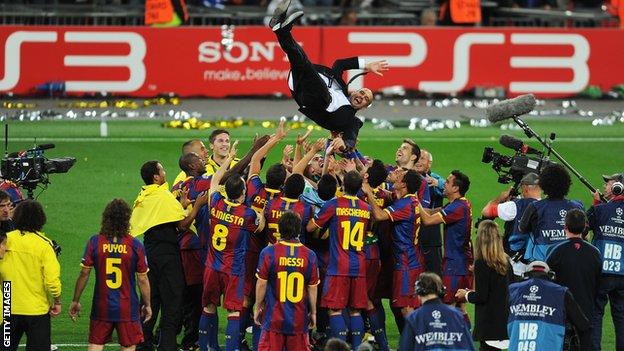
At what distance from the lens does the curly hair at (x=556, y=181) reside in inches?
581

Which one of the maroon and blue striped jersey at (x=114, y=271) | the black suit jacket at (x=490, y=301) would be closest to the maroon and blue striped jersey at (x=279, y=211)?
the maroon and blue striped jersey at (x=114, y=271)

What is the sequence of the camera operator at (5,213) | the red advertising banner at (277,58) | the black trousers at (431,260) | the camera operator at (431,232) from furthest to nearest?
the red advertising banner at (277,58) → the black trousers at (431,260) → the camera operator at (431,232) → the camera operator at (5,213)

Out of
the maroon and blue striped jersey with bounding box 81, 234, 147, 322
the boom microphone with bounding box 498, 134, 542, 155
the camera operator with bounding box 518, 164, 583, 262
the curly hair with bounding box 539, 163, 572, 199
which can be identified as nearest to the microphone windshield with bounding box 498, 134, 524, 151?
the boom microphone with bounding box 498, 134, 542, 155

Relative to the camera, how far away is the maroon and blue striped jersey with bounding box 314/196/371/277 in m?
14.7

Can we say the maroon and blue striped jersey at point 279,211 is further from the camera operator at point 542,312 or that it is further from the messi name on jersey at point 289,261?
the camera operator at point 542,312

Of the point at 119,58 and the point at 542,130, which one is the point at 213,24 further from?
the point at 542,130

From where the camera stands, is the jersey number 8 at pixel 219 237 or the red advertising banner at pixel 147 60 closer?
the jersey number 8 at pixel 219 237

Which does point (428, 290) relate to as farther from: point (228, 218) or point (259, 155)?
point (259, 155)

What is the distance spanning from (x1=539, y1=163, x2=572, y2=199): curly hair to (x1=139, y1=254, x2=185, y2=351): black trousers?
4063 millimetres

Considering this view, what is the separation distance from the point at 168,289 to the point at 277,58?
1581cm

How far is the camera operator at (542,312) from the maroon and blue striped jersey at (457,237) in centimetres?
278

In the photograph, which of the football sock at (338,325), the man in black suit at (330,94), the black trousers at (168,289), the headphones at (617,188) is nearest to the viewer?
the football sock at (338,325)

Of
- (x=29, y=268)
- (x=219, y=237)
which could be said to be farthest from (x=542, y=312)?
(x=29, y=268)

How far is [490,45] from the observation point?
31.2 metres
